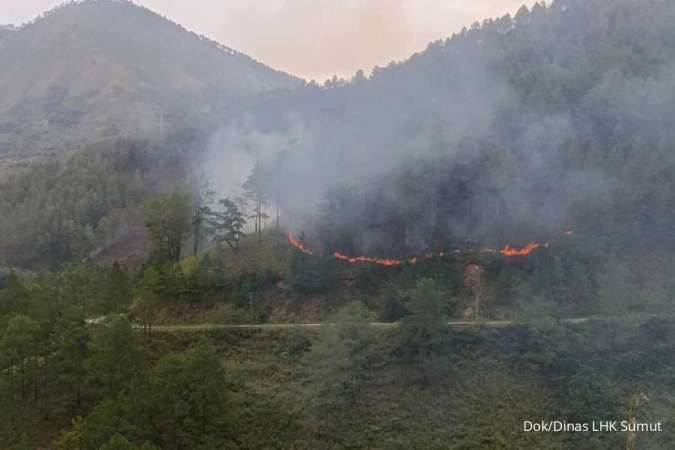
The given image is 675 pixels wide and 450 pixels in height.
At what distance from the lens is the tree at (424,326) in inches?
1232

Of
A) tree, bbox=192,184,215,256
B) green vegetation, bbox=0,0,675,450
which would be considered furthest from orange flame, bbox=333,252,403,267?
tree, bbox=192,184,215,256

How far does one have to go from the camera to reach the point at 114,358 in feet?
93.9

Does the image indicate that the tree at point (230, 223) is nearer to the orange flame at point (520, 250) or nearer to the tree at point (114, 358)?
the tree at point (114, 358)

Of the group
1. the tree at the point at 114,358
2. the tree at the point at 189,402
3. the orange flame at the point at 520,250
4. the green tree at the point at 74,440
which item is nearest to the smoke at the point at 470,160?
the orange flame at the point at 520,250

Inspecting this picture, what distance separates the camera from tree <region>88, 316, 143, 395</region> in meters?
28.5

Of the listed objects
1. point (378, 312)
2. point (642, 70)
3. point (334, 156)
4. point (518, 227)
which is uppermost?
point (642, 70)

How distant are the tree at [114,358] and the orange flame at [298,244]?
63.8 feet

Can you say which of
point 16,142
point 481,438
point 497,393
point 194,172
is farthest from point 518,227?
point 16,142

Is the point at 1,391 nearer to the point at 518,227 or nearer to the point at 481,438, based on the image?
the point at 481,438

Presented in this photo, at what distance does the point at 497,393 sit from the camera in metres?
31.0

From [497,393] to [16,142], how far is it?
155 metres

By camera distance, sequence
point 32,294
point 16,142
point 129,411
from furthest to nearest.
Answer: point 16,142 < point 32,294 < point 129,411

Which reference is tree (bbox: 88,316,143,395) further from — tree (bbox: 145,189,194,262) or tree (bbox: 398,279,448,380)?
tree (bbox: 145,189,194,262)

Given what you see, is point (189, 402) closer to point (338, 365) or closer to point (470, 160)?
point (338, 365)
